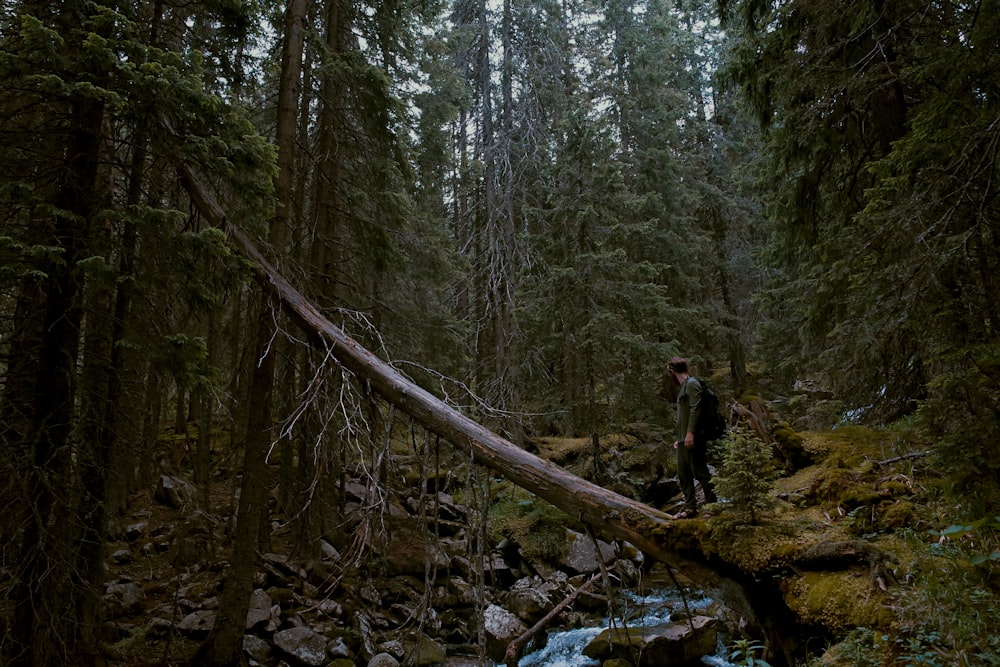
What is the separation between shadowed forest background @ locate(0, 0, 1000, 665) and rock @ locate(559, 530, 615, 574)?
9.21 ft

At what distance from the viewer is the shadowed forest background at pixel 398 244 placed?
14.5 ft

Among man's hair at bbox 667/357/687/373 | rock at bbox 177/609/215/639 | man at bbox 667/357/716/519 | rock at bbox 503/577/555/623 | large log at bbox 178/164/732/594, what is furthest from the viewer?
rock at bbox 503/577/555/623

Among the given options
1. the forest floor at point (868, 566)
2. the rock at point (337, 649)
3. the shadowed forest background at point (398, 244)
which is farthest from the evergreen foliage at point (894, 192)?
the rock at point (337, 649)

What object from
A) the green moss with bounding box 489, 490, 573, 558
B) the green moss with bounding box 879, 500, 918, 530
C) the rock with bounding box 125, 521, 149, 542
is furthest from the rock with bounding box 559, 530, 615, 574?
the rock with bounding box 125, 521, 149, 542

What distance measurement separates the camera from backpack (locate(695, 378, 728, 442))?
5.95m

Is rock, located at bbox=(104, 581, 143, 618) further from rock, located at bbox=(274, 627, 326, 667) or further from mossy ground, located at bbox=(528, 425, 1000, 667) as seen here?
mossy ground, located at bbox=(528, 425, 1000, 667)

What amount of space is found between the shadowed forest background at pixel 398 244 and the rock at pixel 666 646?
3.64m

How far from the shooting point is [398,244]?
11.0m

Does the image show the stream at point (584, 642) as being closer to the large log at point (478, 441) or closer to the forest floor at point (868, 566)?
the forest floor at point (868, 566)

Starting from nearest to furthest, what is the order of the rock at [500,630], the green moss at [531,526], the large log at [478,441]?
the large log at [478,441] → the rock at [500,630] → the green moss at [531,526]

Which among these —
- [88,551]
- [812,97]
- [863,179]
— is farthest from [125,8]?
[863,179]

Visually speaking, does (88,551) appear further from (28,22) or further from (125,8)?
(125,8)

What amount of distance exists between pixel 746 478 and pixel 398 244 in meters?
8.32

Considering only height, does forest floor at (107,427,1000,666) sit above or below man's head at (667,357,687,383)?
below
